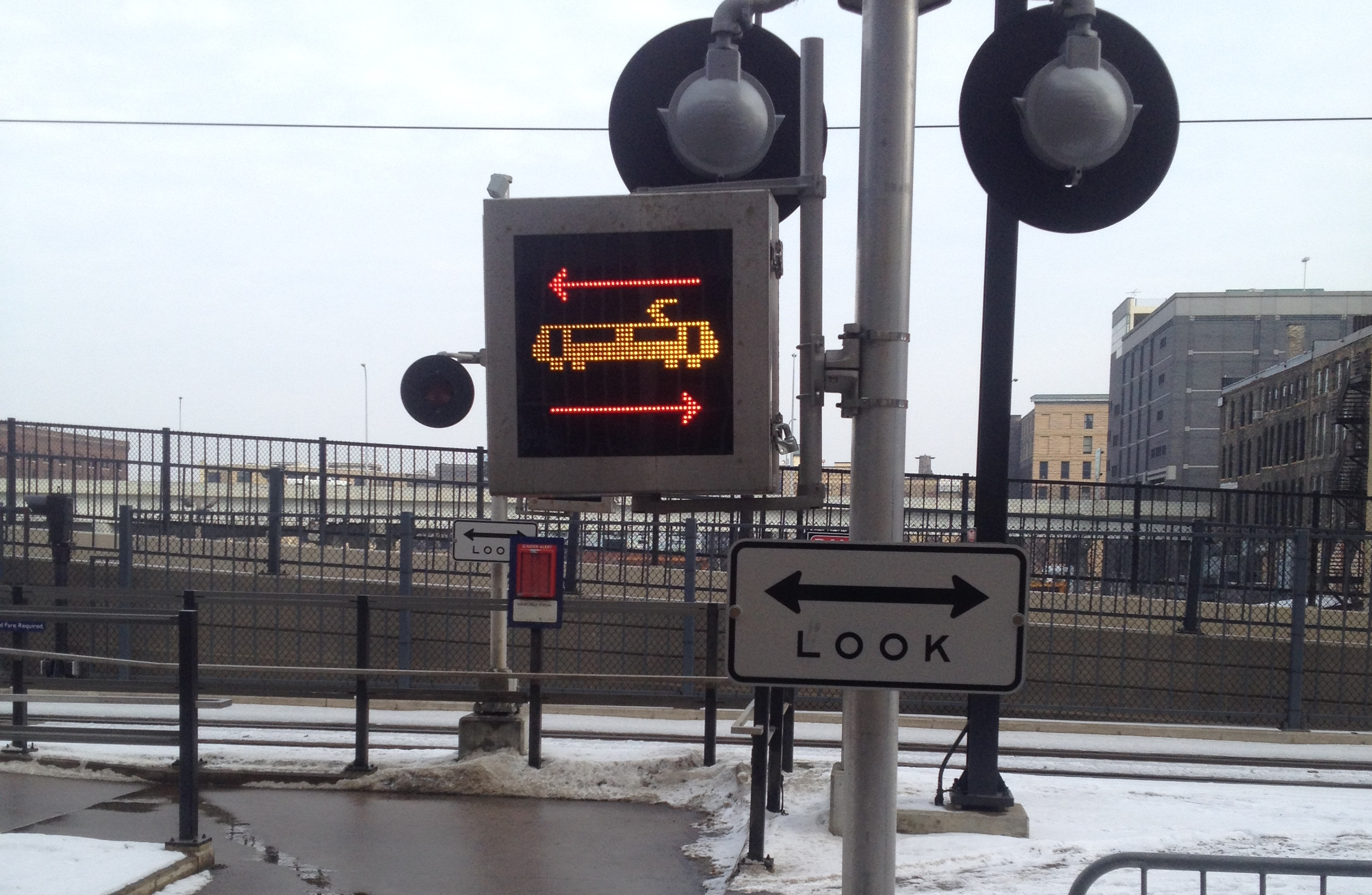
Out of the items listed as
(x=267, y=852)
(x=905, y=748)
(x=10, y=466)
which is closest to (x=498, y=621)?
(x=267, y=852)

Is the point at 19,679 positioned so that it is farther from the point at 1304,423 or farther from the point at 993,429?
the point at 1304,423

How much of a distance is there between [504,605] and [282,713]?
500 centimetres

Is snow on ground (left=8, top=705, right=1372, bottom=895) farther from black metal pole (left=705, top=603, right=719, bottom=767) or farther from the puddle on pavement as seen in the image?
the puddle on pavement

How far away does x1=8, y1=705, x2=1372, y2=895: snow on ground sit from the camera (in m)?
6.79

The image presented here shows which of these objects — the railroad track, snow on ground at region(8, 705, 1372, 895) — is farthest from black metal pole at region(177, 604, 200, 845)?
the railroad track

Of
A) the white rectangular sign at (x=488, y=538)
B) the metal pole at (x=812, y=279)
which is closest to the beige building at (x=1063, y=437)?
the white rectangular sign at (x=488, y=538)

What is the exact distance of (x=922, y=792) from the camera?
27.8ft

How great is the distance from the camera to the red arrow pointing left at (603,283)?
10.3ft

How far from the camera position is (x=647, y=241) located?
3.17 metres

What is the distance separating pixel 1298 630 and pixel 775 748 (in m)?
8.12

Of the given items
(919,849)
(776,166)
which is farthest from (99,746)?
(776,166)

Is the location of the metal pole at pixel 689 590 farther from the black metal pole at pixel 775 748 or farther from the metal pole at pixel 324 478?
the black metal pole at pixel 775 748

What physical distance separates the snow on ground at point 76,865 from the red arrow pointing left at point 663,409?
419cm

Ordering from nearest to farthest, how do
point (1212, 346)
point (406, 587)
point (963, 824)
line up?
point (963, 824) → point (406, 587) → point (1212, 346)
